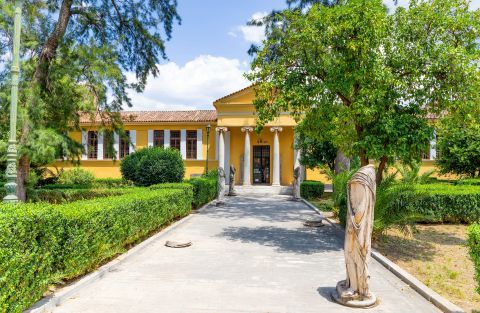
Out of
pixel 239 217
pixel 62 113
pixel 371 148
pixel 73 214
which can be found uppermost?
pixel 62 113

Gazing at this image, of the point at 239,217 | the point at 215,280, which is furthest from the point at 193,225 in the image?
the point at 215,280

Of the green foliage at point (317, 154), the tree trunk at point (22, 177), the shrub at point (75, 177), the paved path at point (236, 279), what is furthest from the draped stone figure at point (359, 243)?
the shrub at point (75, 177)

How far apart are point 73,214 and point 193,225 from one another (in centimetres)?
627

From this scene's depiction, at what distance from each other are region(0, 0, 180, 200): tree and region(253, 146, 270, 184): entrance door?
13635 millimetres

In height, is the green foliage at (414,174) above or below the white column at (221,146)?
below

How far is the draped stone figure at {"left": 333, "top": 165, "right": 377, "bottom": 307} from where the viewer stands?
4715mm

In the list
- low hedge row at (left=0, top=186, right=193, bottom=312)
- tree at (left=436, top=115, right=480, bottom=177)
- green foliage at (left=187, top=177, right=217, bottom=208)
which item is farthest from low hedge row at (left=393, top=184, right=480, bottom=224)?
low hedge row at (left=0, top=186, right=193, bottom=312)

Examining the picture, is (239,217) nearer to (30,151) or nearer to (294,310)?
(30,151)

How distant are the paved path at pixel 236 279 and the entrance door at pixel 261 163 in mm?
18360

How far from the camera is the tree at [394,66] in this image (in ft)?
23.7

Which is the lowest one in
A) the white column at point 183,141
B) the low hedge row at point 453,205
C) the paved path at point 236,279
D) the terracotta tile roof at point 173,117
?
the paved path at point 236,279

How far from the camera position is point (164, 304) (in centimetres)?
466

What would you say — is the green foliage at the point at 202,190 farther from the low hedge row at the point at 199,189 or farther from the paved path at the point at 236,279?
the paved path at the point at 236,279

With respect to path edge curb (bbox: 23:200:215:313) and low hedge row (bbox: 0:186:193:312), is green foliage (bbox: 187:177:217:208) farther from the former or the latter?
low hedge row (bbox: 0:186:193:312)
